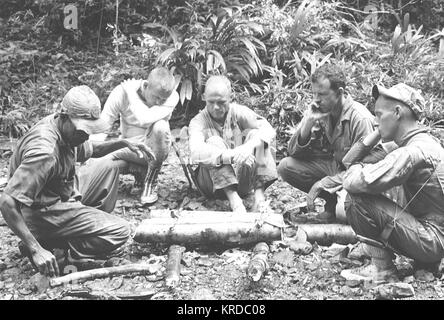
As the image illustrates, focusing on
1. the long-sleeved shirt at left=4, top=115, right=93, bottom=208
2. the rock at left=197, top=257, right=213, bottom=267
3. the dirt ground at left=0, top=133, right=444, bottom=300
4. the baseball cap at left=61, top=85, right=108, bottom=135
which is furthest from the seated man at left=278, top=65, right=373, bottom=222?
the long-sleeved shirt at left=4, top=115, right=93, bottom=208

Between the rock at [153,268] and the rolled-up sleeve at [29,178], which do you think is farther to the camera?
the rock at [153,268]

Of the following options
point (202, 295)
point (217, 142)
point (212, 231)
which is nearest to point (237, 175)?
point (217, 142)

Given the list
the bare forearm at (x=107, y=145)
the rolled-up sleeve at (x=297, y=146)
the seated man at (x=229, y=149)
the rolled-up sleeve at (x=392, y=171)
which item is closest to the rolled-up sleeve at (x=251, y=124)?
the seated man at (x=229, y=149)

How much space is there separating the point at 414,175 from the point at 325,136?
1596 millimetres

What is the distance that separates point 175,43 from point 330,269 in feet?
16.1

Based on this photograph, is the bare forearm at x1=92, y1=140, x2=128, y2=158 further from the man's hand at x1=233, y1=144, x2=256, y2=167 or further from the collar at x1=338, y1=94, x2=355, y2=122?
the collar at x1=338, y1=94, x2=355, y2=122

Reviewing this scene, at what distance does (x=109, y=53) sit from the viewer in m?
9.73

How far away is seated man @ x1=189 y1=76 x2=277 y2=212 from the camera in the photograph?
5891mm

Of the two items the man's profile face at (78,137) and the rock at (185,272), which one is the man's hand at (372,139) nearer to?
the rock at (185,272)

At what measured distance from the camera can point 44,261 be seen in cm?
448

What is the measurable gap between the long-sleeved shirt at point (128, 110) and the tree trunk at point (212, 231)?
143cm

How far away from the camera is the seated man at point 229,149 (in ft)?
19.3

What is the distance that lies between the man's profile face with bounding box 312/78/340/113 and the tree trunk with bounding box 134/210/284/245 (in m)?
1.20
